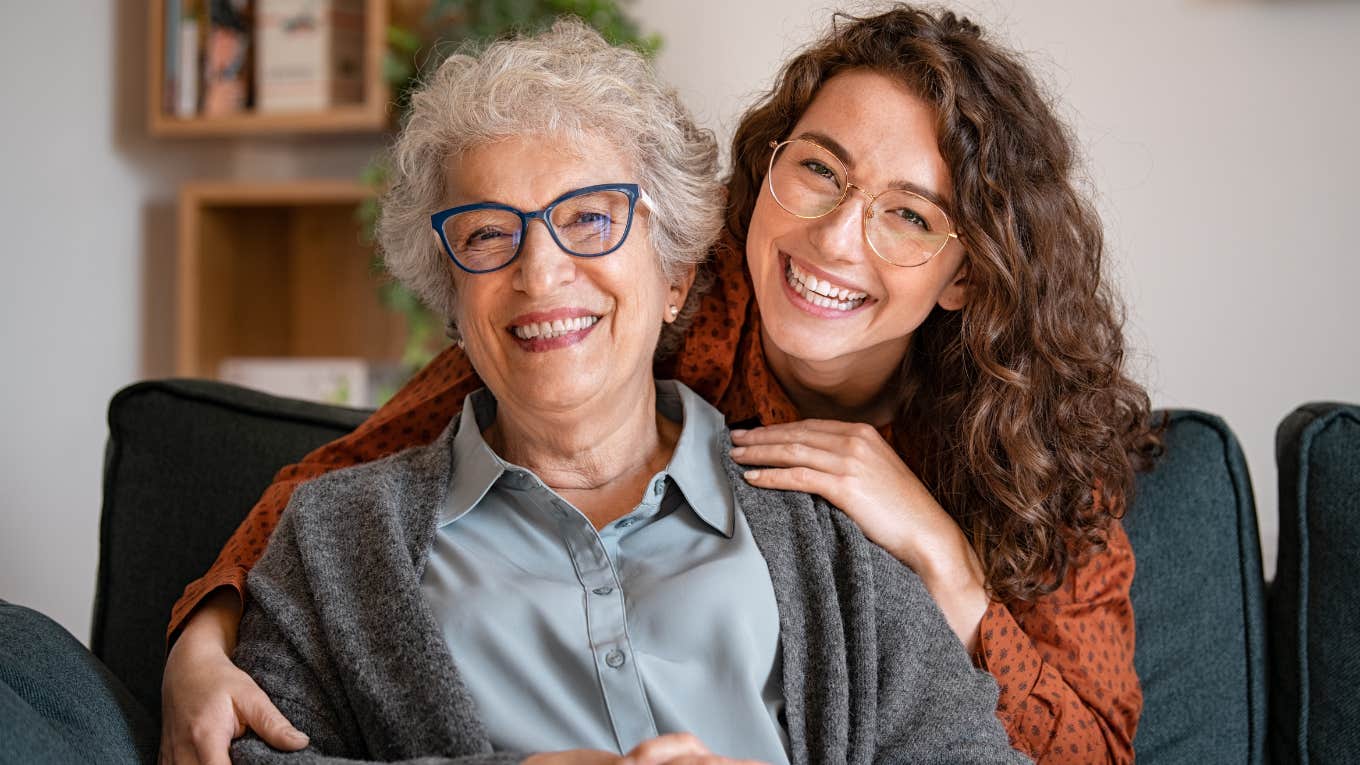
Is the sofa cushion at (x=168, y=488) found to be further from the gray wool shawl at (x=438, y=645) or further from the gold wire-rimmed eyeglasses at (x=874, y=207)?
the gold wire-rimmed eyeglasses at (x=874, y=207)

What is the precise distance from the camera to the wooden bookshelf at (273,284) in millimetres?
3441

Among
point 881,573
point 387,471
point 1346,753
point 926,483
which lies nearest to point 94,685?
point 387,471

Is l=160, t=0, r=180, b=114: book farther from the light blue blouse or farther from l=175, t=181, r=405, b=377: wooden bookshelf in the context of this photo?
the light blue blouse

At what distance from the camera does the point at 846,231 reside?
1.59 meters

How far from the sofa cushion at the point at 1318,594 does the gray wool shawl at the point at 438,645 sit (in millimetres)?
514

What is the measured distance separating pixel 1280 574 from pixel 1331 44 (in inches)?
54.8

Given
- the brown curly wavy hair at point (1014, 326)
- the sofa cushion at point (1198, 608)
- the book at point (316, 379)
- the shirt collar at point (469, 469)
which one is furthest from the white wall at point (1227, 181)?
the book at point (316, 379)

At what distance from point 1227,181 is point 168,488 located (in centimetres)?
221

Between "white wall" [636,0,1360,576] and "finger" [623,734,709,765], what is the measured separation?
1.76 meters

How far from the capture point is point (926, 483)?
175 centimetres

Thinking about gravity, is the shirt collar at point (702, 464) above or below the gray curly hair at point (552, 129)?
below

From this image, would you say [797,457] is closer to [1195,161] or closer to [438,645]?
[438,645]

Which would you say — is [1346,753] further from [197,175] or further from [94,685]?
[197,175]

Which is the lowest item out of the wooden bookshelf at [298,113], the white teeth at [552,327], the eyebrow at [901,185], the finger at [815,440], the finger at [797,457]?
A: the finger at [797,457]
